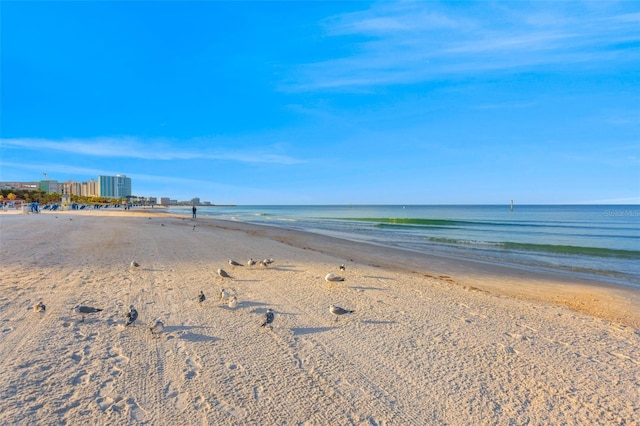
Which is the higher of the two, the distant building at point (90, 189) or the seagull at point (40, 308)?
the distant building at point (90, 189)

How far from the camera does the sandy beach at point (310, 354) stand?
304cm

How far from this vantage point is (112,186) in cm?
19150

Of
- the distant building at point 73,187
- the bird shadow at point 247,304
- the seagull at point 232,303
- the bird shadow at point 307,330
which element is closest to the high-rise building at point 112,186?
the distant building at point 73,187

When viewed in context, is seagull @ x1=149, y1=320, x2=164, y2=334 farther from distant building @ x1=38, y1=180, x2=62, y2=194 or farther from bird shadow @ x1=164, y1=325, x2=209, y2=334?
distant building @ x1=38, y1=180, x2=62, y2=194

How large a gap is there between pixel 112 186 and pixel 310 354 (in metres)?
224

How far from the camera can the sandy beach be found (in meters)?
3.04

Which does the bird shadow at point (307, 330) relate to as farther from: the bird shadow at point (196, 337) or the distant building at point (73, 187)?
the distant building at point (73, 187)

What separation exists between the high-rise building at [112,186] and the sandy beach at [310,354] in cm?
21351

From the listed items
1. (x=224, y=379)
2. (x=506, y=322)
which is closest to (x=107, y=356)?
(x=224, y=379)

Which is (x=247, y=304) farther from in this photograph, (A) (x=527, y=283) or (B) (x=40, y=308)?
(A) (x=527, y=283)

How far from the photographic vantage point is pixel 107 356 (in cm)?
391

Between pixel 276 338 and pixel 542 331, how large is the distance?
13.6 ft

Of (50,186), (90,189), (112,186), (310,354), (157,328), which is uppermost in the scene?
(112,186)

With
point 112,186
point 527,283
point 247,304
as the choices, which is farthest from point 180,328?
point 112,186
